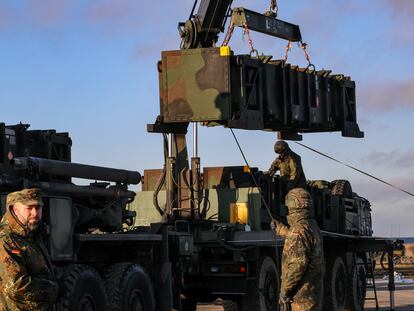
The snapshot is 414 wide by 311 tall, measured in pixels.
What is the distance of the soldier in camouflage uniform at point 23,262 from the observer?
602 centimetres

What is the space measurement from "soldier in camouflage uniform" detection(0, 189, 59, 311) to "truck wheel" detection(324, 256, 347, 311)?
36.0 feet

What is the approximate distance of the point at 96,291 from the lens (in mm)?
10148

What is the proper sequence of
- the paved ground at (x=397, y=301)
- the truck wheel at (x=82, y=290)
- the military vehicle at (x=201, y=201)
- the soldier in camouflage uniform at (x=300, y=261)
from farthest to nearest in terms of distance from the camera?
1. the paved ground at (x=397, y=301)
2. the military vehicle at (x=201, y=201)
3. the truck wheel at (x=82, y=290)
4. the soldier in camouflage uniform at (x=300, y=261)

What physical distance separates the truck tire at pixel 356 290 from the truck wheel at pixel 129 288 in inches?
275

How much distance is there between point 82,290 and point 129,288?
3.83ft

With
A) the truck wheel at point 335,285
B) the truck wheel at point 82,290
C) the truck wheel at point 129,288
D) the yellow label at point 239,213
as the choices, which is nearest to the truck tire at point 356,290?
the truck wheel at point 335,285

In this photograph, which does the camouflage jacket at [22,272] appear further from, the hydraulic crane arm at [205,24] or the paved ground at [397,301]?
the paved ground at [397,301]

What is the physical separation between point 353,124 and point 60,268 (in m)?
10.7

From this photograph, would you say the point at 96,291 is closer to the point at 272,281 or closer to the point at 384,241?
the point at 272,281

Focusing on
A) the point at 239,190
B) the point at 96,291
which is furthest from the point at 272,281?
the point at 96,291

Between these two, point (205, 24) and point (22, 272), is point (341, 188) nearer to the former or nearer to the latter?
point (205, 24)

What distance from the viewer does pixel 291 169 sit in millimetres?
Result: 16094

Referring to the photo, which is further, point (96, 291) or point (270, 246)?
point (270, 246)

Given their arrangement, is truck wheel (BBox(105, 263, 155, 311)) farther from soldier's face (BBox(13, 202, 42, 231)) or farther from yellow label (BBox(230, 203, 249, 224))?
soldier's face (BBox(13, 202, 42, 231))
